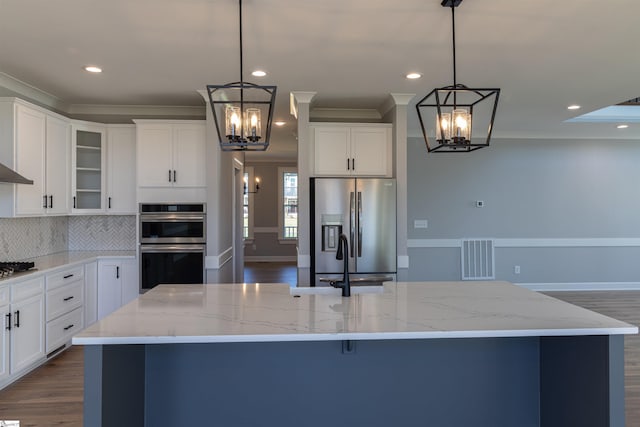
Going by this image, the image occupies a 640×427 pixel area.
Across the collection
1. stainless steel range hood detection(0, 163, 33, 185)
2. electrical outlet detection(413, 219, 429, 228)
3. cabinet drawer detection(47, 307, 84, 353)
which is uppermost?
stainless steel range hood detection(0, 163, 33, 185)

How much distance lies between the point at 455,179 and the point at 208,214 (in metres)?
3.97

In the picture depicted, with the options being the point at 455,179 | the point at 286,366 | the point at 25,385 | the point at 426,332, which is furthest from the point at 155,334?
the point at 455,179

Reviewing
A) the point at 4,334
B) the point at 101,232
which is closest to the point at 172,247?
the point at 101,232

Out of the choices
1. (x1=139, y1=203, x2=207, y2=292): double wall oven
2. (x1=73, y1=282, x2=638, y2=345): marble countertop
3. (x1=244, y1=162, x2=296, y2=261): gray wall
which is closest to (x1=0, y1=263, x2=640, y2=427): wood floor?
(x1=139, y1=203, x2=207, y2=292): double wall oven

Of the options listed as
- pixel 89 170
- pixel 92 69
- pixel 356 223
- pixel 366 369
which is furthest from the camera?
pixel 89 170

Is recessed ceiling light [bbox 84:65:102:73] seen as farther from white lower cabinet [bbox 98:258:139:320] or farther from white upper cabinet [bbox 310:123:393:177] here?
white upper cabinet [bbox 310:123:393:177]

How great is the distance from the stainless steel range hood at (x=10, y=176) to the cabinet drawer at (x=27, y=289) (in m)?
0.78

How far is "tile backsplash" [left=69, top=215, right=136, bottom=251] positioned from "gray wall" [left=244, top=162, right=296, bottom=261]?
5.56 metres

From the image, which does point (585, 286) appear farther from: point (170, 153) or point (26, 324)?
point (26, 324)

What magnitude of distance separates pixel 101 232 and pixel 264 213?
568 centimetres

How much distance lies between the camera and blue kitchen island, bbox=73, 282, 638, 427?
6.03ft

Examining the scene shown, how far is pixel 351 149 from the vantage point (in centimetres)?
433

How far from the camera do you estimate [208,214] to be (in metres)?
4.14

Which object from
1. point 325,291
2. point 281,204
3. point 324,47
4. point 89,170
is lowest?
point 325,291
